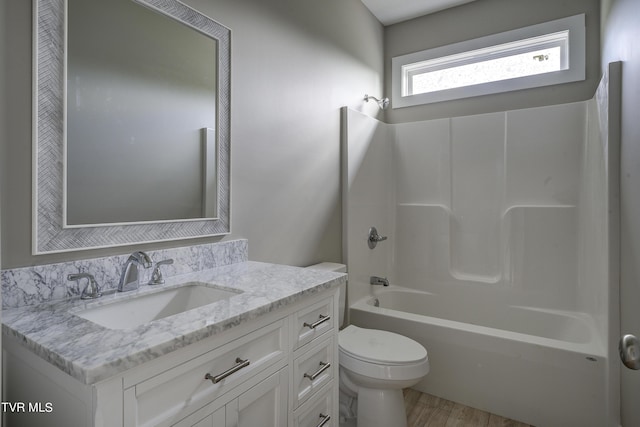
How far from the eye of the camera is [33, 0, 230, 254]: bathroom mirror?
3.42ft

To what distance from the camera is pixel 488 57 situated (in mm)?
2857

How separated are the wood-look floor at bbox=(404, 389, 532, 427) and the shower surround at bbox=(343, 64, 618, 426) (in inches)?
1.8

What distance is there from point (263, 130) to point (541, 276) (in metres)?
2.23

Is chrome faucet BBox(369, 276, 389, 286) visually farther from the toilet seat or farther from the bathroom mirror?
the bathroom mirror

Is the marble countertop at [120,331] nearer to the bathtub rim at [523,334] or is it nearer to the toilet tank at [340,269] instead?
the toilet tank at [340,269]

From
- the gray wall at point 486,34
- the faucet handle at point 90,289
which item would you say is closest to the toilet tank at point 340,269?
the faucet handle at point 90,289

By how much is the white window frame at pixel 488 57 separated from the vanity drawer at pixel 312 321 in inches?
92.4

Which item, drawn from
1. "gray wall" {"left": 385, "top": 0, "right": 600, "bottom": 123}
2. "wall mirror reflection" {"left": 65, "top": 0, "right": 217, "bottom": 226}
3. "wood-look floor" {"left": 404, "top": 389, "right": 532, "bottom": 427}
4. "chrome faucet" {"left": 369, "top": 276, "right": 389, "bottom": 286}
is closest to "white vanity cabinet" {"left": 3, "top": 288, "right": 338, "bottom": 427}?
"wall mirror reflection" {"left": 65, "top": 0, "right": 217, "bottom": 226}

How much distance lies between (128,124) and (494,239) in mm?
2569

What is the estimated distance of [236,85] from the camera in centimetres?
166

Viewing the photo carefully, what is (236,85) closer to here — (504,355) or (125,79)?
(125,79)

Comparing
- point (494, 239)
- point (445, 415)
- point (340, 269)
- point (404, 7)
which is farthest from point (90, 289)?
point (404, 7)

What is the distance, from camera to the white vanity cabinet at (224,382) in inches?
27.7

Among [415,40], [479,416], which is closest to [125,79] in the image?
[479,416]
